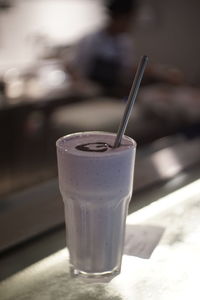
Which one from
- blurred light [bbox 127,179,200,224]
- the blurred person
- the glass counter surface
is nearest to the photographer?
the glass counter surface

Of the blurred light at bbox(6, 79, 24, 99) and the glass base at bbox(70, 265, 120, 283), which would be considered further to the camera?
the blurred light at bbox(6, 79, 24, 99)

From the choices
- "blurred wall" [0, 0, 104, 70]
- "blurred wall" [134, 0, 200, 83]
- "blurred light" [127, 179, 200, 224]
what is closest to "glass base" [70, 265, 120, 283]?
"blurred light" [127, 179, 200, 224]

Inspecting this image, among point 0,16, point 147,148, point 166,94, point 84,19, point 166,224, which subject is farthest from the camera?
point 84,19

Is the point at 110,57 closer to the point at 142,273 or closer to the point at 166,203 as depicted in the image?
the point at 166,203

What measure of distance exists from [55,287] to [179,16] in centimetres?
533

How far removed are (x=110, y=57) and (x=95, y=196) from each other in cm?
291

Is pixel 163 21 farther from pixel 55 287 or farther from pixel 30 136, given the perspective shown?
pixel 55 287

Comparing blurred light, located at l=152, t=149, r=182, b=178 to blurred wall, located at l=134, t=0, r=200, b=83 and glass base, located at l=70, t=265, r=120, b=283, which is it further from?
blurred wall, located at l=134, t=0, r=200, b=83

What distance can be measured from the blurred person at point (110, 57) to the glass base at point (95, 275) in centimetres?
264

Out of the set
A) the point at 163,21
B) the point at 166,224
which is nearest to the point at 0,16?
the point at 163,21

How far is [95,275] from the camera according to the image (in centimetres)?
70

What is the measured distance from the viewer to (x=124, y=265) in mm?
729

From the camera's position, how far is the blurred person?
10.9 ft

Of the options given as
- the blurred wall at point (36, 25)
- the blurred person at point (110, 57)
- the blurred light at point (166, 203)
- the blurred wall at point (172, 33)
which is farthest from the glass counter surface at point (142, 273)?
the blurred wall at point (172, 33)
